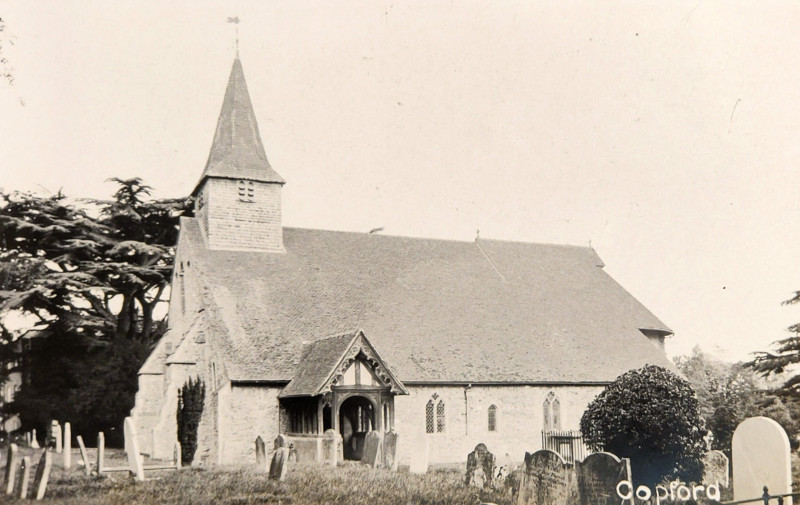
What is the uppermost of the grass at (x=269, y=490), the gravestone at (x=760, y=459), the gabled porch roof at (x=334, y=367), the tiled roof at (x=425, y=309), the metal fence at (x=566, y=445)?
the tiled roof at (x=425, y=309)

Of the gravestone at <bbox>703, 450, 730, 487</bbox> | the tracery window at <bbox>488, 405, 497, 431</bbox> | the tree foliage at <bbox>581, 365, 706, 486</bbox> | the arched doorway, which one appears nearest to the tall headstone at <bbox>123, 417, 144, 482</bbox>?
the arched doorway

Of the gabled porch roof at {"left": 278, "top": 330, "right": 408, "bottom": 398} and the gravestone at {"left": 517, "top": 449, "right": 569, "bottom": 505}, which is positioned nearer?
the gravestone at {"left": 517, "top": 449, "right": 569, "bottom": 505}

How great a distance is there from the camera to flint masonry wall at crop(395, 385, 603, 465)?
29688mm

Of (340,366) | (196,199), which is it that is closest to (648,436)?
(340,366)

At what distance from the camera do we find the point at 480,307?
34.5 metres

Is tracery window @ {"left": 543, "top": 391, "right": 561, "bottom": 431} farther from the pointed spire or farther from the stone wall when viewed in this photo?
the pointed spire

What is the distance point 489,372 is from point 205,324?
11.3m

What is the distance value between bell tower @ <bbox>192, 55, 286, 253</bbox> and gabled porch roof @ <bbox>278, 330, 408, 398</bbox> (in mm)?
7309

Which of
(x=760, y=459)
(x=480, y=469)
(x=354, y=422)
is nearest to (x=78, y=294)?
(x=354, y=422)

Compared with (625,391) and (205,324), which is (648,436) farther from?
(205,324)

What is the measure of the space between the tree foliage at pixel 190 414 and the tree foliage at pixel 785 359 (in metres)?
19.0

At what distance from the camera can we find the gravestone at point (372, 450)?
23.1 meters

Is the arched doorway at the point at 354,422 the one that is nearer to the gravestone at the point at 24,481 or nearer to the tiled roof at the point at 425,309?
the tiled roof at the point at 425,309

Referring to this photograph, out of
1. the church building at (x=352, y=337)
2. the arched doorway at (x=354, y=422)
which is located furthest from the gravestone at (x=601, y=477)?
the arched doorway at (x=354, y=422)
